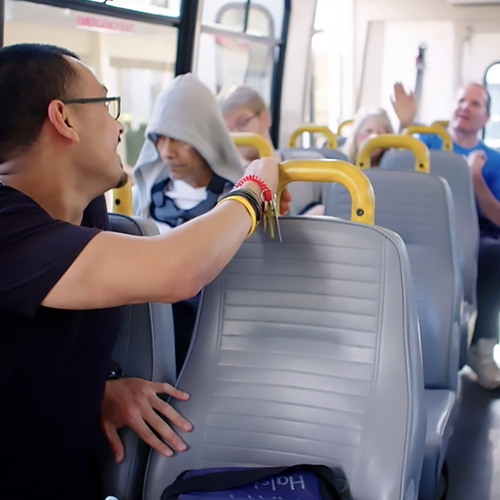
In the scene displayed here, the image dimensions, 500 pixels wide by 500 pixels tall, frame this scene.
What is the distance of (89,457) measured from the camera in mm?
1290

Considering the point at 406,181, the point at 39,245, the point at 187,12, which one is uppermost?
the point at 187,12

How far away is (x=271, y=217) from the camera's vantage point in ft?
3.90

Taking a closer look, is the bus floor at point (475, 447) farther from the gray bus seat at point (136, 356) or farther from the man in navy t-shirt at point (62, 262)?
the man in navy t-shirt at point (62, 262)

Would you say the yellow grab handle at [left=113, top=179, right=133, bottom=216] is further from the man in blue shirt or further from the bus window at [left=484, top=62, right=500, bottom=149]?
the bus window at [left=484, top=62, right=500, bottom=149]

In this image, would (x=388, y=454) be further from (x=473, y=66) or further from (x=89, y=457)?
(x=473, y=66)

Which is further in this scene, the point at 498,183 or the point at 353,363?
the point at 498,183

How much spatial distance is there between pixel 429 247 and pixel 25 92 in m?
1.32

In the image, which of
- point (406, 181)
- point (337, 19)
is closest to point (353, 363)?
point (406, 181)

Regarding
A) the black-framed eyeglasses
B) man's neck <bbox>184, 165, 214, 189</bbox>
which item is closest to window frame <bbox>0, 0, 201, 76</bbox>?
man's neck <bbox>184, 165, 214, 189</bbox>

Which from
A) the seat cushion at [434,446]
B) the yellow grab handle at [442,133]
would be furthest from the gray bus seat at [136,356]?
the yellow grab handle at [442,133]

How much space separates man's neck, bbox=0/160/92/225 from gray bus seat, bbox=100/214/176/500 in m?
0.28

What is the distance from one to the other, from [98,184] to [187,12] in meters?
2.87

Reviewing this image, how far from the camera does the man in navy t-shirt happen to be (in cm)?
89

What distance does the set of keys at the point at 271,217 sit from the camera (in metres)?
1.14
